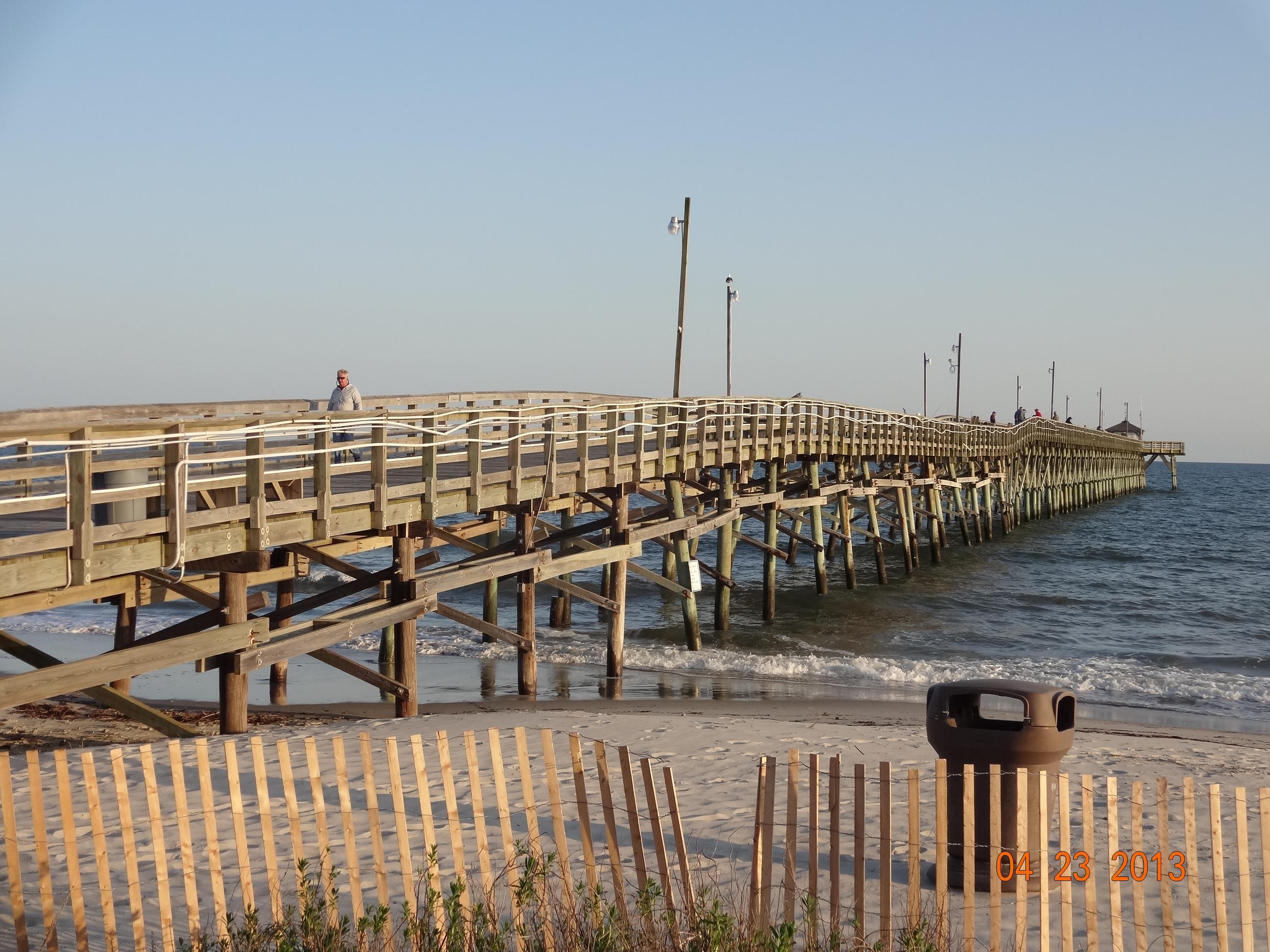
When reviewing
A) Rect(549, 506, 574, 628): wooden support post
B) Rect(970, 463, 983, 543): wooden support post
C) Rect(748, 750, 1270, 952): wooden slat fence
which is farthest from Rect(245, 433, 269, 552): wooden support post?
Rect(970, 463, 983, 543): wooden support post

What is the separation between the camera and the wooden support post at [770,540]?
76.1ft

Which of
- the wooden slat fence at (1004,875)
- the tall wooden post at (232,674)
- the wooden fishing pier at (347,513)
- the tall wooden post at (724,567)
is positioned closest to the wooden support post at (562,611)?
the wooden fishing pier at (347,513)

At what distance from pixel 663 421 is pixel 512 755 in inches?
351

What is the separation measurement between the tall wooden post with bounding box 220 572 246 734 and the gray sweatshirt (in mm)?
5514

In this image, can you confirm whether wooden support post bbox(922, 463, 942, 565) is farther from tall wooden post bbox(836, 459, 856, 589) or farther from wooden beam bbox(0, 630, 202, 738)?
wooden beam bbox(0, 630, 202, 738)

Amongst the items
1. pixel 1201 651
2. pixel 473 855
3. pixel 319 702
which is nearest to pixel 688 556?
pixel 319 702

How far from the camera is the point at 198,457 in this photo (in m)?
8.77

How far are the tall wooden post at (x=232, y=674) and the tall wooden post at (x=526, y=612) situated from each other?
4521 mm

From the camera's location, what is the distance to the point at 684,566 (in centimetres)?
1923

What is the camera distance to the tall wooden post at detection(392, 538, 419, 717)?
1201 cm

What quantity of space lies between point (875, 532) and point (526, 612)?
53.1ft

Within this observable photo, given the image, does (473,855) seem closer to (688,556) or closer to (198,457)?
(198,457)

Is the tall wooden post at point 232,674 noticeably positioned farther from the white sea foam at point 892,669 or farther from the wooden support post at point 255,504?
the white sea foam at point 892,669

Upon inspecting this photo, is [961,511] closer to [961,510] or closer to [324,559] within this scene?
[961,510]
